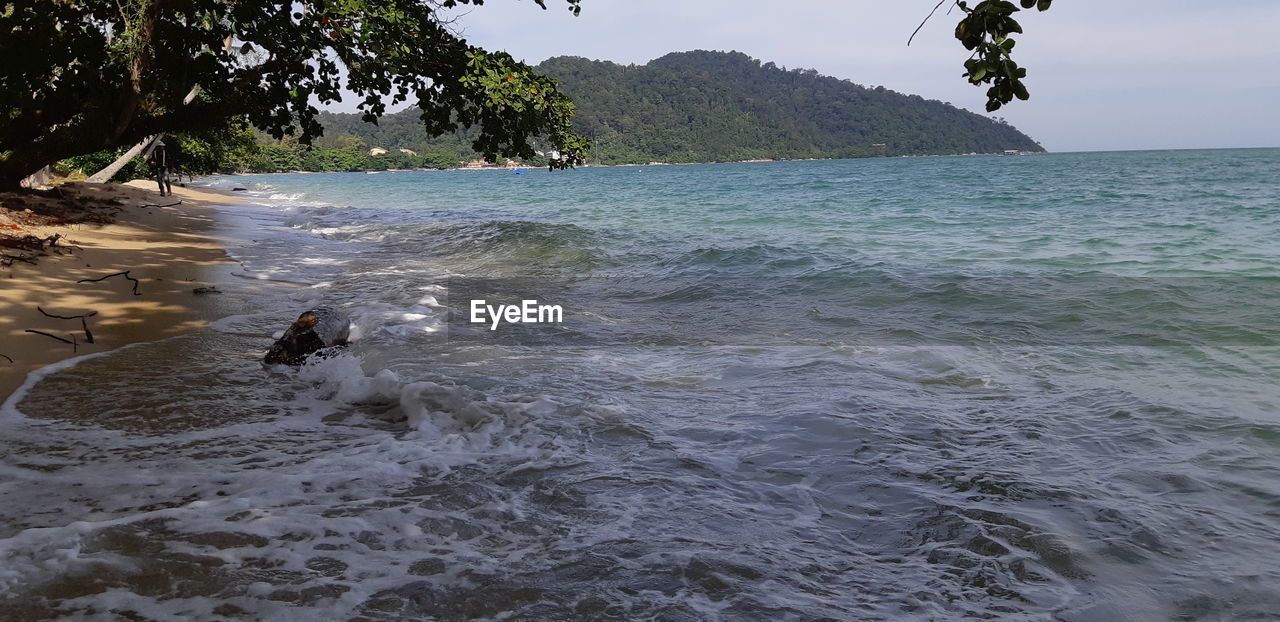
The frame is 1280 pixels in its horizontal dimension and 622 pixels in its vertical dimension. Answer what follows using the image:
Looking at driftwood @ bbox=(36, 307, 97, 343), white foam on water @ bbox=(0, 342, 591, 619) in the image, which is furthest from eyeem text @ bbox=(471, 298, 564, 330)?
driftwood @ bbox=(36, 307, 97, 343)

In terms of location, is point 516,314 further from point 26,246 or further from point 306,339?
point 26,246

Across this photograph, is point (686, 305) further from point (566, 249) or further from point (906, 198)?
point (906, 198)

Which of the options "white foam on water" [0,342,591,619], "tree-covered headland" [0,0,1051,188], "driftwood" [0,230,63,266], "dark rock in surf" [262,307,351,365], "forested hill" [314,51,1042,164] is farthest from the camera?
"forested hill" [314,51,1042,164]

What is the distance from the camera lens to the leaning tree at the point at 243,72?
8.02 metres

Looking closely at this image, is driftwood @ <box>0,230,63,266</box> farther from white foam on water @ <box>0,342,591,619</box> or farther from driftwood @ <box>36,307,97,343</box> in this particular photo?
white foam on water @ <box>0,342,591,619</box>

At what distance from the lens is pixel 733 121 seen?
5591 inches

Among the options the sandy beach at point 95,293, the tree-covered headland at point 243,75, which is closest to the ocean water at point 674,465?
the sandy beach at point 95,293

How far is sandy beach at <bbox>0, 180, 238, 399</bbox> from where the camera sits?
6527 mm

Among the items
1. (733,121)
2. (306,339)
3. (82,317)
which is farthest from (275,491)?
(733,121)

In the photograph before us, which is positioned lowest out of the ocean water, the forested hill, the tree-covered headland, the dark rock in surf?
the ocean water

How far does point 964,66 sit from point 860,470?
2.52 m

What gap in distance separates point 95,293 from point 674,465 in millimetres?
7569

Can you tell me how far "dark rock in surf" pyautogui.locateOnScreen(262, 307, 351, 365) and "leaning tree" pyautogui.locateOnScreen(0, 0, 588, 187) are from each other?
2931 millimetres

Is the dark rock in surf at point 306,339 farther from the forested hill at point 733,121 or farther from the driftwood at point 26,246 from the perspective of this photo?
the forested hill at point 733,121
